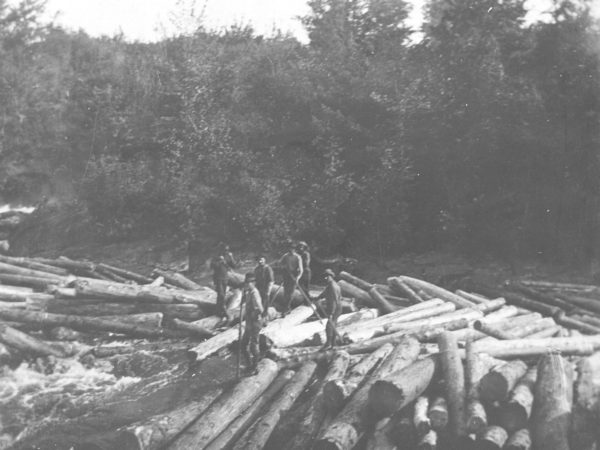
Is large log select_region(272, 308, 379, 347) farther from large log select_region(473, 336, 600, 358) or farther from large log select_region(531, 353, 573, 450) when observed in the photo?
large log select_region(531, 353, 573, 450)

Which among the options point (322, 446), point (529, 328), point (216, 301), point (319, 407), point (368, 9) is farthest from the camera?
point (368, 9)

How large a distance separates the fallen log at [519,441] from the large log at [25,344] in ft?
30.7

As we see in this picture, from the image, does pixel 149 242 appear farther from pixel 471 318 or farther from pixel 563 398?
pixel 563 398

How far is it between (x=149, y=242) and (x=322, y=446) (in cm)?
2128

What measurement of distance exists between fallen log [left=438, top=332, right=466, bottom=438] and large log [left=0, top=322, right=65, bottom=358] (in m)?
8.06

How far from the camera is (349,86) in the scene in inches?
992

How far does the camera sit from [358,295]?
1636cm

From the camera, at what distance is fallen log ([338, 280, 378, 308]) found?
52.7ft

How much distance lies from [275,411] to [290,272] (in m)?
6.33

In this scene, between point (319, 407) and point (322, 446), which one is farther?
point (319, 407)

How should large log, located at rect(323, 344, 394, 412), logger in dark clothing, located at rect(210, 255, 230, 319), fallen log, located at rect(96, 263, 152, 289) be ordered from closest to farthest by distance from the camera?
large log, located at rect(323, 344, 394, 412) < logger in dark clothing, located at rect(210, 255, 230, 319) < fallen log, located at rect(96, 263, 152, 289)

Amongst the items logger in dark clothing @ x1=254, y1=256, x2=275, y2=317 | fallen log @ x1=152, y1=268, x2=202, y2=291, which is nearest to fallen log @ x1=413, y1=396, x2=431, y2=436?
logger in dark clothing @ x1=254, y1=256, x2=275, y2=317

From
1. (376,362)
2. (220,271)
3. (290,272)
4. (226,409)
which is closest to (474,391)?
(376,362)

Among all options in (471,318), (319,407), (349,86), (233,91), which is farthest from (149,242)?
(319,407)
